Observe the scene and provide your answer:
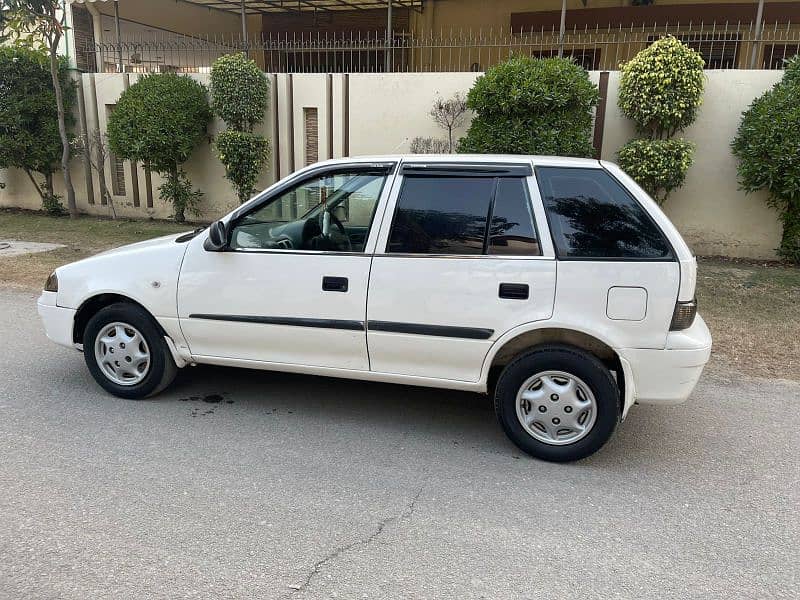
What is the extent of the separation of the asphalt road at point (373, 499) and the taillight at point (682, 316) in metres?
0.87

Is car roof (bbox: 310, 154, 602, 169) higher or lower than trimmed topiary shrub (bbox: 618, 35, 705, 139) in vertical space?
lower

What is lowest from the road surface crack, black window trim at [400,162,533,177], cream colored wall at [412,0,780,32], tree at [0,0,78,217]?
the road surface crack

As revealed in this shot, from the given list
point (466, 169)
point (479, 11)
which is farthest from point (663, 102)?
point (479, 11)

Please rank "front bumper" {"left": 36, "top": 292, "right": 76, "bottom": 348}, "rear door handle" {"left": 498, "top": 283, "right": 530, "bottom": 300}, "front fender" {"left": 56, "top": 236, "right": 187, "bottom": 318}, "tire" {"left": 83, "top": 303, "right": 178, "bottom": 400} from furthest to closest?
"front bumper" {"left": 36, "top": 292, "right": 76, "bottom": 348} < "tire" {"left": 83, "top": 303, "right": 178, "bottom": 400} < "front fender" {"left": 56, "top": 236, "right": 187, "bottom": 318} < "rear door handle" {"left": 498, "top": 283, "right": 530, "bottom": 300}

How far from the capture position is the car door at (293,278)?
4031 millimetres

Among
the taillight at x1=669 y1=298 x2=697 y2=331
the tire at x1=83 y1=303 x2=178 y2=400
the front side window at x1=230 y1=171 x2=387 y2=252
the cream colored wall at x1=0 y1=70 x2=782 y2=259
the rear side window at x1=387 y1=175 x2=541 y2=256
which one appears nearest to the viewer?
the taillight at x1=669 y1=298 x2=697 y2=331

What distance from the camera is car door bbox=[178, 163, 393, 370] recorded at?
4.03 m

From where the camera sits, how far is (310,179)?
430 cm

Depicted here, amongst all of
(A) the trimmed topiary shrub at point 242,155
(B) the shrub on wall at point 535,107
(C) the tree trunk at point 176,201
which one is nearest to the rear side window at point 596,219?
(B) the shrub on wall at point 535,107

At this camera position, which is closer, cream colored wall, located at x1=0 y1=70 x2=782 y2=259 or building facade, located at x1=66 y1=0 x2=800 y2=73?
cream colored wall, located at x1=0 y1=70 x2=782 y2=259

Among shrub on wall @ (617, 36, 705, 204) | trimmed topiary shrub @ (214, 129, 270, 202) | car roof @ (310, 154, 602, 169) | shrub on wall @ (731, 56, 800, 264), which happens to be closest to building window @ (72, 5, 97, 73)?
trimmed topiary shrub @ (214, 129, 270, 202)

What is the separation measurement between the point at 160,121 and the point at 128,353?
757 centimetres

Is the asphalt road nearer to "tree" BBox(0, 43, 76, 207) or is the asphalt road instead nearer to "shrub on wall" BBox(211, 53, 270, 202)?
"shrub on wall" BBox(211, 53, 270, 202)

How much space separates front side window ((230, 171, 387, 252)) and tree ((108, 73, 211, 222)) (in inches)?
297
